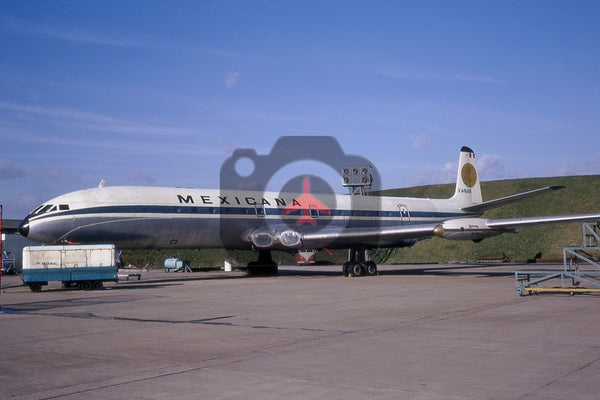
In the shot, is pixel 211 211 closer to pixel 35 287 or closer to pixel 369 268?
pixel 35 287

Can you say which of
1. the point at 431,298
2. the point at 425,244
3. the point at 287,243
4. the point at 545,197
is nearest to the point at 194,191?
the point at 287,243

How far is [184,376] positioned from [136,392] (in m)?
0.84

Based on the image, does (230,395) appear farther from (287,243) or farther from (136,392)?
(287,243)

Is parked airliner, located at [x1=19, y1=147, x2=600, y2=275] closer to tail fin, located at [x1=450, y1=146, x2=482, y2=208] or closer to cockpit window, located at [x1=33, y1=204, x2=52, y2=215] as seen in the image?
cockpit window, located at [x1=33, y1=204, x2=52, y2=215]

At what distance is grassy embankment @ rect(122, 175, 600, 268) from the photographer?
54156mm

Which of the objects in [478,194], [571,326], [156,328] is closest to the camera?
[571,326]

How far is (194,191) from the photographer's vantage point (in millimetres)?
27828

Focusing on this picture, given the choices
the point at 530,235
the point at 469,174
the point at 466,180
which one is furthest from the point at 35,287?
the point at 530,235

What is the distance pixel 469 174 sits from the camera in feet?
127

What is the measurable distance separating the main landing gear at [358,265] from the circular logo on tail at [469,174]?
12.4 metres

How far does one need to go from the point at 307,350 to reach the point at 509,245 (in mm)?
53032

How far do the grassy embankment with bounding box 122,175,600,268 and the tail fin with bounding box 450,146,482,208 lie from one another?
16211mm

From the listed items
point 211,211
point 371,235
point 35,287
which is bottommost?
point 35,287

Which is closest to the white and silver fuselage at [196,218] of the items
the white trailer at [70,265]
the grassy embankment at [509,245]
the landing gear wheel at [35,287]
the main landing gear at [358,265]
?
the main landing gear at [358,265]
